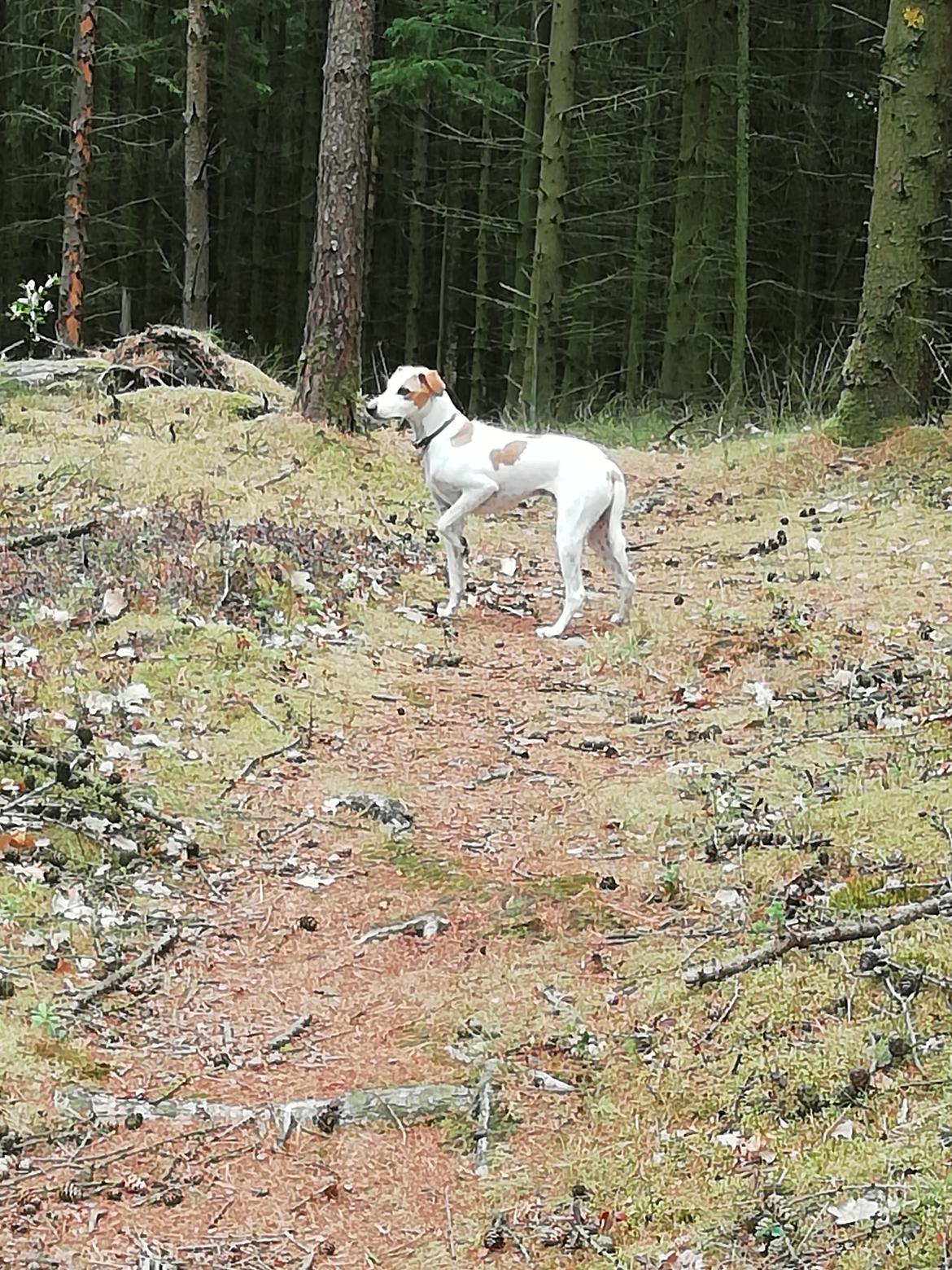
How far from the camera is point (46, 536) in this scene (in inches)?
345

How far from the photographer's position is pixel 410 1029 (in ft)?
14.0

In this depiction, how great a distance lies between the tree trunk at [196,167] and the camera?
59.6 feet

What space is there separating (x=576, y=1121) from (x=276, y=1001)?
4.19 ft

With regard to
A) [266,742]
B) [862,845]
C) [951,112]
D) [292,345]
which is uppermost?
[951,112]

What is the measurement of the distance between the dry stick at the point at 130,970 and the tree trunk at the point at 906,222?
28.2 feet

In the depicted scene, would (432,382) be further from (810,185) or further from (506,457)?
(810,185)

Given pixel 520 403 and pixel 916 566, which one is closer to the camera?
pixel 916 566

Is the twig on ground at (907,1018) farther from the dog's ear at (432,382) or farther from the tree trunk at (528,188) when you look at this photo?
the tree trunk at (528,188)

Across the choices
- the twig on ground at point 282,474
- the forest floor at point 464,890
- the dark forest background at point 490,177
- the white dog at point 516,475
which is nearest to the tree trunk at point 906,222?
the forest floor at point 464,890

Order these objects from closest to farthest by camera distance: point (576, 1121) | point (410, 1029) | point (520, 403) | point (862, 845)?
point (576, 1121) → point (410, 1029) → point (862, 845) → point (520, 403)

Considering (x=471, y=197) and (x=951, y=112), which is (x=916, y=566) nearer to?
(x=951, y=112)

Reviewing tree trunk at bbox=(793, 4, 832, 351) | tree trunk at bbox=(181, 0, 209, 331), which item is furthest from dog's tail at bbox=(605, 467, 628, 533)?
tree trunk at bbox=(793, 4, 832, 351)

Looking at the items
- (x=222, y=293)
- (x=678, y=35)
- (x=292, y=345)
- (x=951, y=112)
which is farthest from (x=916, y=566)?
(x=222, y=293)

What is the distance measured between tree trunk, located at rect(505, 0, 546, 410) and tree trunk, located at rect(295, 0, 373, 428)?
7.01m
